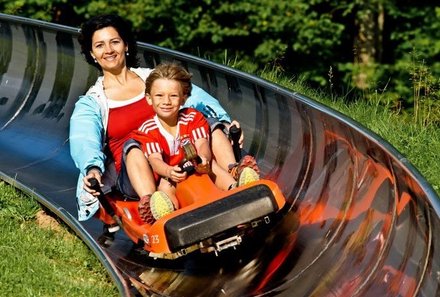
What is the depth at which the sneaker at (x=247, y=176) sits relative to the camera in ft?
18.1

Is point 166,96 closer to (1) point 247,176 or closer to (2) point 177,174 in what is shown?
(2) point 177,174

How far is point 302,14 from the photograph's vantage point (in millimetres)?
14891

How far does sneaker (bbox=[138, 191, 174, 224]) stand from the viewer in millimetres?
5445

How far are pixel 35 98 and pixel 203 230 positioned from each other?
3.68 metres

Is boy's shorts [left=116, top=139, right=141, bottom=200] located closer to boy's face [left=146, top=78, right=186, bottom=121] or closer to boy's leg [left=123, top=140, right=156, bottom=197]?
boy's leg [left=123, top=140, right=156, bottom=197]

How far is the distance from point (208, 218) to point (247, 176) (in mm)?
382

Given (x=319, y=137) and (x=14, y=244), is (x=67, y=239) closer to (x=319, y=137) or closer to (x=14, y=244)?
(x=14, y=244)

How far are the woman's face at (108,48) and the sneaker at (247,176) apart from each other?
119 cm

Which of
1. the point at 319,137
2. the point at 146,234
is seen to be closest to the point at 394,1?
the point at 319,137

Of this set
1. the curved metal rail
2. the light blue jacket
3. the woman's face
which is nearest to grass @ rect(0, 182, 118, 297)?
the curved metal rail

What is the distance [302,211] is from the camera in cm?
602

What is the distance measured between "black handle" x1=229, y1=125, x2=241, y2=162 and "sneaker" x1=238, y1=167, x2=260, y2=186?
19.1 inches

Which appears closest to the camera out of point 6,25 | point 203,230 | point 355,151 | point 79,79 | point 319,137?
point 203,230

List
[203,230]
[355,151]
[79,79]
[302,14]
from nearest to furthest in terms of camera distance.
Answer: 1. [203,230]
2. [355,151]
3. [79,79]
4. [302,14]
